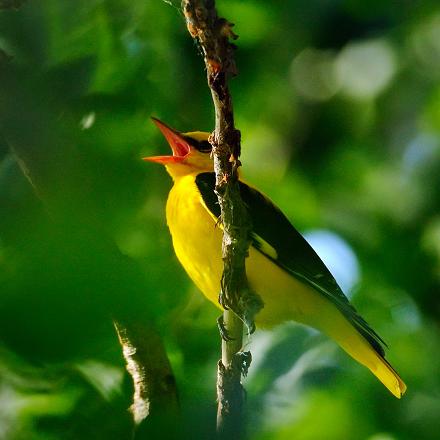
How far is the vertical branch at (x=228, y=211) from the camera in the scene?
1.53 meters

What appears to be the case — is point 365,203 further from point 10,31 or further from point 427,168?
point 10,31

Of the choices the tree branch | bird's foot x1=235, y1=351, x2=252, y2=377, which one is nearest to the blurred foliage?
the tree branch

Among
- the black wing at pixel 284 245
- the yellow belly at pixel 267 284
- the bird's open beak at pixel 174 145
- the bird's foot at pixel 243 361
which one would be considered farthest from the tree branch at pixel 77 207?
the black wing at pixel 284 245

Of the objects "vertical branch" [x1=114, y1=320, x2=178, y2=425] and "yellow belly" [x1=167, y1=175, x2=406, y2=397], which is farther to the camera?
"yellow belly" [x1=167, y1=175, x2=406, y2=397]

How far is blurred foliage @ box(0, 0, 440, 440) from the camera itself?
4.04 ft

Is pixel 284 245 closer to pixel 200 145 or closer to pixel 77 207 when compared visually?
pixel 200 145

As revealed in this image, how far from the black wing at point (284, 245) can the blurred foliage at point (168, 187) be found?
0.65 ft

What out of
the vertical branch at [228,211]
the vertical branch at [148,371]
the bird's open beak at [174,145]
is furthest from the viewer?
the bird's open beak at [174,145]

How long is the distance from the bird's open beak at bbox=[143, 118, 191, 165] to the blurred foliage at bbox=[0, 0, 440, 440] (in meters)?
0.06

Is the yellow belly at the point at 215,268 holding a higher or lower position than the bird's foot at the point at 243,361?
higher

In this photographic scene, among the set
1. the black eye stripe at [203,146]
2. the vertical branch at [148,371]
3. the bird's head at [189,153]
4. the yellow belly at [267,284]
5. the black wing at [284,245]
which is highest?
the black eye stripe at [203,146]

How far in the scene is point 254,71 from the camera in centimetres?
455

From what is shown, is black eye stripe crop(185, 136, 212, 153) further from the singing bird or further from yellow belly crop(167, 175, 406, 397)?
yellow belly crop(167, 175, 406, 397)

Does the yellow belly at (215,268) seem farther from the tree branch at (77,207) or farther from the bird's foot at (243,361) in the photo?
the tree branch at (77,207)
